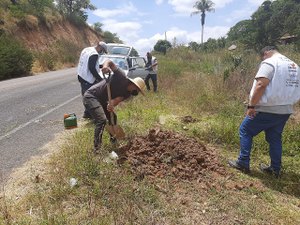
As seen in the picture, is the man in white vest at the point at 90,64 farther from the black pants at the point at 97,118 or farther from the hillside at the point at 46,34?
the hillside at the point at 46,34

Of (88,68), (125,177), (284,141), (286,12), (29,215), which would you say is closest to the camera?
(29,215)

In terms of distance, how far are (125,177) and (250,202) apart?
61.1 inches

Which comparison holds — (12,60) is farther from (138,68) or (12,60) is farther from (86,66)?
(86,66)

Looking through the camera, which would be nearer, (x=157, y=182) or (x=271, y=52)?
(x=157, y=182)

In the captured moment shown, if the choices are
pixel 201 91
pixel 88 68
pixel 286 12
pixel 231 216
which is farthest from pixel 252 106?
pixel 286 12

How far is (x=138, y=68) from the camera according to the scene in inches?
464

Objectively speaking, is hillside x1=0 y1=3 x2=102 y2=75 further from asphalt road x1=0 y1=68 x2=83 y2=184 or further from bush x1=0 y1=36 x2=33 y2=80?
asphalt road x1=0 y1=68 x2=83 y2=184

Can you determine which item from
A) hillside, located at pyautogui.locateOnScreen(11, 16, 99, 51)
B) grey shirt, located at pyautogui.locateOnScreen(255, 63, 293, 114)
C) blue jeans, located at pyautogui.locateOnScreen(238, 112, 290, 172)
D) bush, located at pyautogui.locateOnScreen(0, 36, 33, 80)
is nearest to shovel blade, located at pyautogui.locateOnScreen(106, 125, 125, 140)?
blue jeans, located at pyautogui.locateOnScreen(238, 112, 290, 172)

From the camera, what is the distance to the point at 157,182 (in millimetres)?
4180

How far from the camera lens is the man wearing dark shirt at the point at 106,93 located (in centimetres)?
486

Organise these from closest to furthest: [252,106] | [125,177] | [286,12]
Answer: [125,177]
[252,106]
[286,12]

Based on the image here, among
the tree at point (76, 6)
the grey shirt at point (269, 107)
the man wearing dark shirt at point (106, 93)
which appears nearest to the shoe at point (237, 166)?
the grey shirt at point (269, 107)

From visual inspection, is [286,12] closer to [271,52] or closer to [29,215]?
Result: [271,52]

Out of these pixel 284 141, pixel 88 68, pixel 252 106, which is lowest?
pixel 284 141
